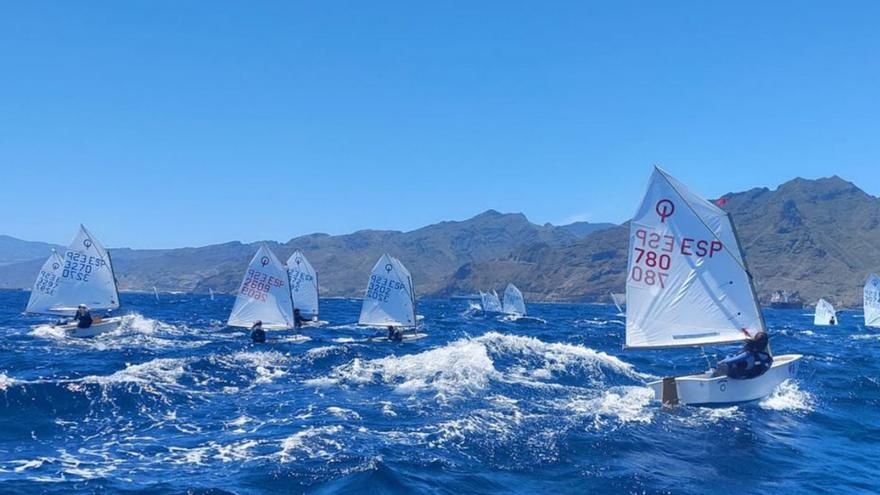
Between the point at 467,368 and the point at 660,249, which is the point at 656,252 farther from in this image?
the point at 467,368

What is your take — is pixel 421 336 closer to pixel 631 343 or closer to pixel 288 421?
pixel 631 343

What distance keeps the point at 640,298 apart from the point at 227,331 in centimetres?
4274

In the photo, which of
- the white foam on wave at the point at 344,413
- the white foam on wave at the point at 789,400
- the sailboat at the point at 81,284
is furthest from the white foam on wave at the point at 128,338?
the white foam on wave at the point at 789,400

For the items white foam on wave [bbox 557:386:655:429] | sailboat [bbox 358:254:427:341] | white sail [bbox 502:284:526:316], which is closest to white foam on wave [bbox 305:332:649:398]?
white foam on wave [bbox 557:386:655:429]

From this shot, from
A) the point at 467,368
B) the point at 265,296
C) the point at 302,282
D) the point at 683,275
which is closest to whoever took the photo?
the point at 683,275

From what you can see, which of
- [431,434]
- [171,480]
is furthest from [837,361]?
[171,480]

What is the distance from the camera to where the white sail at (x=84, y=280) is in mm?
52344

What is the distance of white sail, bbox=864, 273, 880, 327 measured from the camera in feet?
253

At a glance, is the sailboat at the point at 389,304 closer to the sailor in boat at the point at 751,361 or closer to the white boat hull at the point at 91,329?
the white boat hull at the point at 91,329

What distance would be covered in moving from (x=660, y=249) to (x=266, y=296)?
109 feet

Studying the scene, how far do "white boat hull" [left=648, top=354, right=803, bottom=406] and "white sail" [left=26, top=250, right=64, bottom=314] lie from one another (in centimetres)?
4805

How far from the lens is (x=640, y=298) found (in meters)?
27.5

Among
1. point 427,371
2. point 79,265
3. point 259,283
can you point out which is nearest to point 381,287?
point 259,283

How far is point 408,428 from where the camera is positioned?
21562mm
